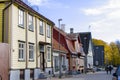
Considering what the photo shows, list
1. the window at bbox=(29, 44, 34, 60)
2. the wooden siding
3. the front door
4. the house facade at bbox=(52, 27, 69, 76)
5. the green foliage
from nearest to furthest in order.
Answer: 1. the wooden siding
2. the window at bbox=(29, 44, 34, 60)
3. the front door
4. the house facade at bbox=(52, 27, 69, 76)
5. the green foliage

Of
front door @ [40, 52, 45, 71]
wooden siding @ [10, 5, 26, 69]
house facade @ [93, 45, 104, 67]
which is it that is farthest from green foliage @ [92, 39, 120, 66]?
wooden siding @ [10, 5, 26, 69]

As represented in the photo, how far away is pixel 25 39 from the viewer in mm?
30922

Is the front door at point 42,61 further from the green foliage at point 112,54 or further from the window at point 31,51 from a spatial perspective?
the green foliage at point 112,54

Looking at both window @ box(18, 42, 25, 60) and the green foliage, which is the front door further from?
the green foliage

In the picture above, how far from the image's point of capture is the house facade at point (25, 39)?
1077 inches

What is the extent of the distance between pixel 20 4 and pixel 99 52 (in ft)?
341

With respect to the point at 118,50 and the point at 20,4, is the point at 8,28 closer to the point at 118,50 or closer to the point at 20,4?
the point at 20,4

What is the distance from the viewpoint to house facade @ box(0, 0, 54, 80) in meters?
27.3

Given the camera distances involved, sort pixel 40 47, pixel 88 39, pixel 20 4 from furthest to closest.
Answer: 1. pixel 88 39
2. pixel 40 47
3. pixel 20 4

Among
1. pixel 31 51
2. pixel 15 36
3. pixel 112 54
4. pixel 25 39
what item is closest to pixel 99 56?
pixel 112 54

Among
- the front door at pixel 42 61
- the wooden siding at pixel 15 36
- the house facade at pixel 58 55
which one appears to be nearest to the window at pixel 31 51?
the wooden siding at pixel 15 36

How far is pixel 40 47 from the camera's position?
120 ft

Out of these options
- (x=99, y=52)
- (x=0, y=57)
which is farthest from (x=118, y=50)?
(x=0, y=57)

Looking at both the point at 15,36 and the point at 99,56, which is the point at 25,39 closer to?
the point at 15,36
